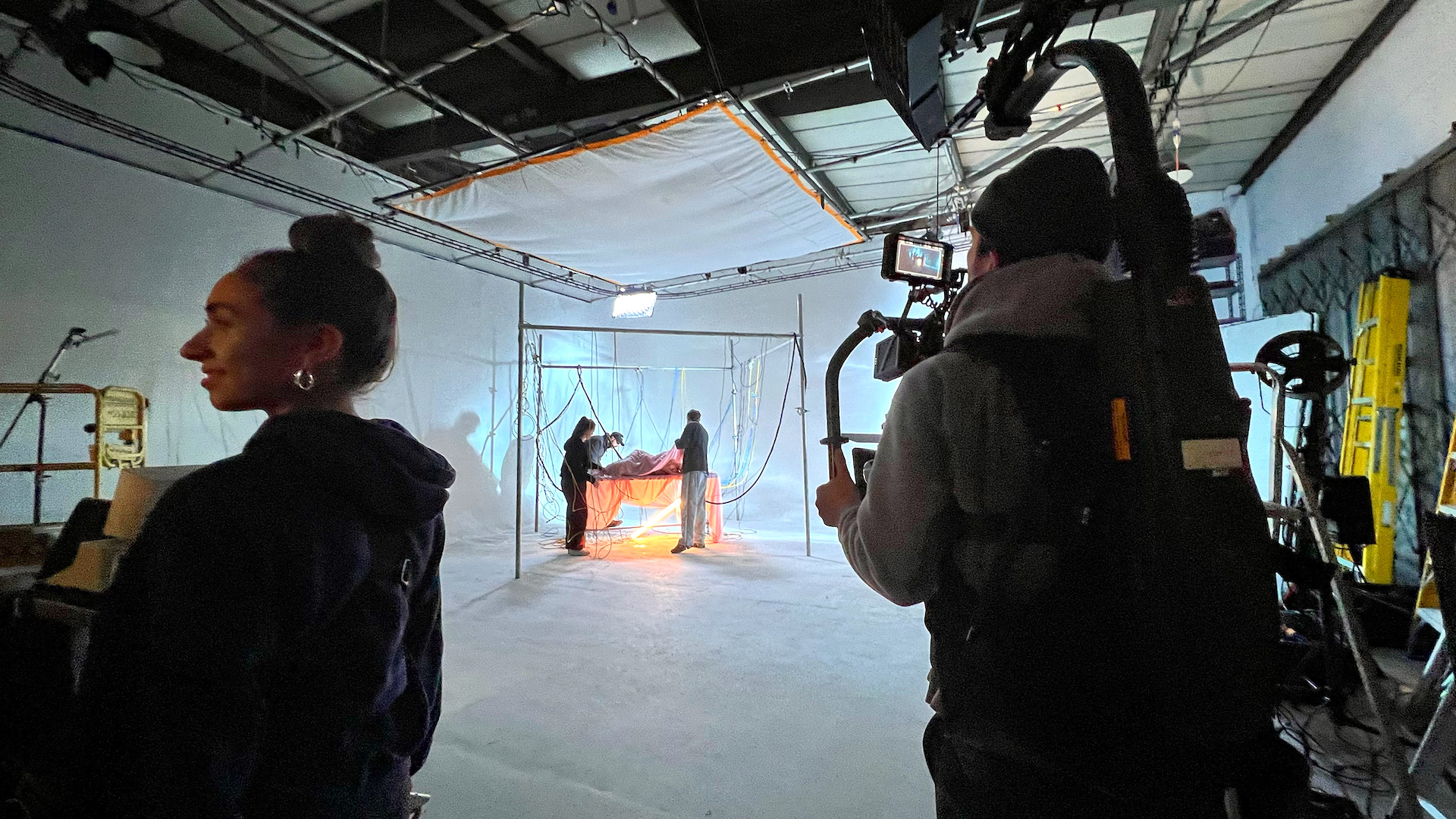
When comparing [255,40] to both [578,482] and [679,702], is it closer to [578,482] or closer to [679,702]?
[578,482]

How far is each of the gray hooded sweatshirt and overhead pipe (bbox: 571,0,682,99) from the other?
10.7ft

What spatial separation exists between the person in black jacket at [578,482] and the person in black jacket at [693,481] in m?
0.97

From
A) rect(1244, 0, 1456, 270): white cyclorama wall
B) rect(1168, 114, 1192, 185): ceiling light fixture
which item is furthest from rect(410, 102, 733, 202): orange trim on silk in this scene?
rect(1244, 0, 1456, 270): white cyclorama wall

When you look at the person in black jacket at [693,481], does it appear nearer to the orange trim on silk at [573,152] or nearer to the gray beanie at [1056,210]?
the orange trim on silk at [573,152]

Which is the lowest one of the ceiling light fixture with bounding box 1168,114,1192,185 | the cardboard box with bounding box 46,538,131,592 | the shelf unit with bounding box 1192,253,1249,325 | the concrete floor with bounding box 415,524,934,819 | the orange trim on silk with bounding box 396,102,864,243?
the concrete floor with bounding box 415,524,934,819

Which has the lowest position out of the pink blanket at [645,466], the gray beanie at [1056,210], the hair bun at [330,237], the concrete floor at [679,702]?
the concrete floor at [679,702]

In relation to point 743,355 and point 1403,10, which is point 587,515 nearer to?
point 743,355

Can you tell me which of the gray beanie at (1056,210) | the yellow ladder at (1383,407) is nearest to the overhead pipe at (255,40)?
the gray beanie at (1056,210)

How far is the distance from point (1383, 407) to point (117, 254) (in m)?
8.17

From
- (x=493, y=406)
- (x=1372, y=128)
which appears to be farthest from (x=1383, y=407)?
(x=493, y=406)

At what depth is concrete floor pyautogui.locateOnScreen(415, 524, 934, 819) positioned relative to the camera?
188 cm

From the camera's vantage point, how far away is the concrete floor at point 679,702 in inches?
74.0

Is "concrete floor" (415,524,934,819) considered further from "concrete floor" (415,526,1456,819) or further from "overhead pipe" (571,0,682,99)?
"overhead pipe" (571,0,682,99)

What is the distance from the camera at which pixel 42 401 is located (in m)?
3.61
